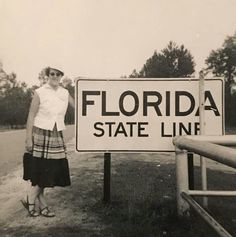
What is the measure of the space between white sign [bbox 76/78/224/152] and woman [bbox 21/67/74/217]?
18 cm

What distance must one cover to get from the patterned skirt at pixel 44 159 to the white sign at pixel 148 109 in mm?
272

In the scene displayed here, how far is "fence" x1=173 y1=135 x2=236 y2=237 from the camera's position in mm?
1770

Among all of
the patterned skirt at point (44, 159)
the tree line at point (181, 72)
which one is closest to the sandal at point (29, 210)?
the patterned skirt at point (44, 159)

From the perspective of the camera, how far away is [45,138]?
3.74m

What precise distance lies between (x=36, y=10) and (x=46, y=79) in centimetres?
57

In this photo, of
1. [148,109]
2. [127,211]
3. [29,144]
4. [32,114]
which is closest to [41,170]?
[29,144]

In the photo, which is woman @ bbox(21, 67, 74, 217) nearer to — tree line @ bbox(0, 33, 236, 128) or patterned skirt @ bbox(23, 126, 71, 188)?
patterned skirt @ bbox(23, 126, 71, 188)

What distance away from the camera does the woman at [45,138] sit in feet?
12.2

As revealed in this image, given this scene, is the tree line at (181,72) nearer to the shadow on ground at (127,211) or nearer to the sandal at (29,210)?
the shadow on ground at (127,211)

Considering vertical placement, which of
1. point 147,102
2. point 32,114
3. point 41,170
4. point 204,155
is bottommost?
point 41,170

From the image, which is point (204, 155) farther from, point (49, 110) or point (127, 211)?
point (49, 110)

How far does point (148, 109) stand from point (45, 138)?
34.0 inches

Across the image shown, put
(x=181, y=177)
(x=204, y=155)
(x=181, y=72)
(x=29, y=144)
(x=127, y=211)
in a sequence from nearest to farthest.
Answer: (x=204, y=155) → (x=181, y=177) → (x=127, y=211) → (x=29, y=144) → (x=181, y=72)

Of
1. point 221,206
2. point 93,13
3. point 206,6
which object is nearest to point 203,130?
point 221,206
